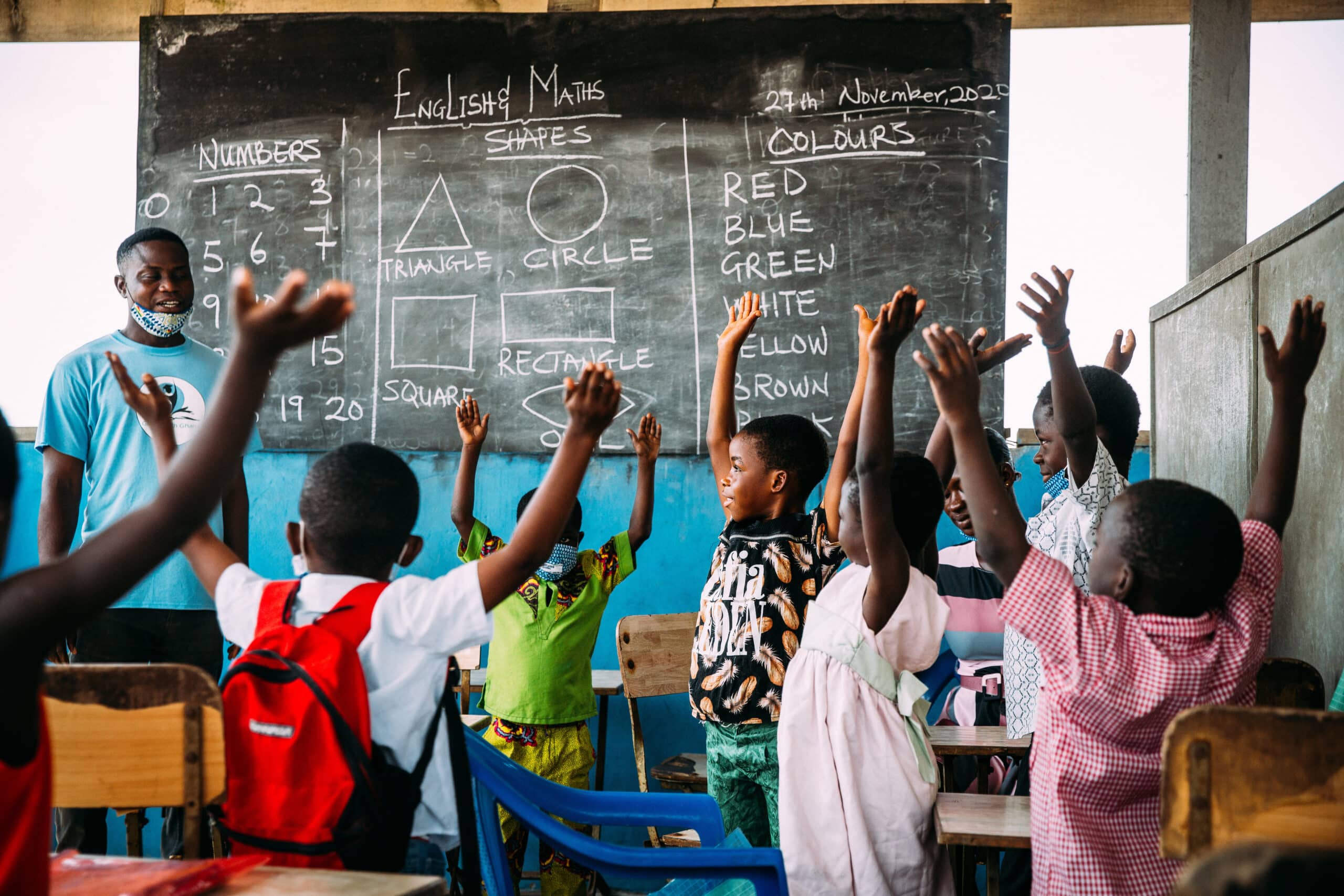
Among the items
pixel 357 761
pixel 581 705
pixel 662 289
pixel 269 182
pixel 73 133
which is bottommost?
pixel 581 705

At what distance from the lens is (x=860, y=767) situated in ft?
5.99

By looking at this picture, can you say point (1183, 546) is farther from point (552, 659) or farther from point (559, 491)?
point (552, 659)

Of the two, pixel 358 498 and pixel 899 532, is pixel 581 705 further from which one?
pixel 358 498

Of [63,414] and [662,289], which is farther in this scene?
[662,289]

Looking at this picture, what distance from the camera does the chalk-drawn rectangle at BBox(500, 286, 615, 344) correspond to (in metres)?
3.76

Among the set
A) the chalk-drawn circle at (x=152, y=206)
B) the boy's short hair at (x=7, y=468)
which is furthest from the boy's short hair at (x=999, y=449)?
the chalk-drawn circle at (x=152, y=206)

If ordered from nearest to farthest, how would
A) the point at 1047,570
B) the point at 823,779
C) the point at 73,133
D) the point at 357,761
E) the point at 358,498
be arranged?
the point at 357,761 < the point at 1047,570 < the point at 358,498 < the point at 823,779 < the point at 73,133

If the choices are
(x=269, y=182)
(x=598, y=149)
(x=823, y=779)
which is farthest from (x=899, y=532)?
(x=269, y=182)

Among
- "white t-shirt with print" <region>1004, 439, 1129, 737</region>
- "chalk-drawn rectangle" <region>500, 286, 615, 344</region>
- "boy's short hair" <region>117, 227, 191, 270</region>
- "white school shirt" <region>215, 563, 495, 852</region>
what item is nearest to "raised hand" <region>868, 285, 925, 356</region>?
"white t-shirt with print" <region>1004, 439, 1129, 737</region>

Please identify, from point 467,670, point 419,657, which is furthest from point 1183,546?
point 467,670

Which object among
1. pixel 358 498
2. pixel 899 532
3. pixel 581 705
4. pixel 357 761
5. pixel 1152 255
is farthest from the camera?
pixel 1152 255

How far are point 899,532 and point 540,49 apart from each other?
2665 millimetres

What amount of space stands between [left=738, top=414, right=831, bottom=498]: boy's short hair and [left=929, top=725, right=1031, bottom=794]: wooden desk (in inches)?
23.6

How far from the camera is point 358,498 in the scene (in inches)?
57.9
